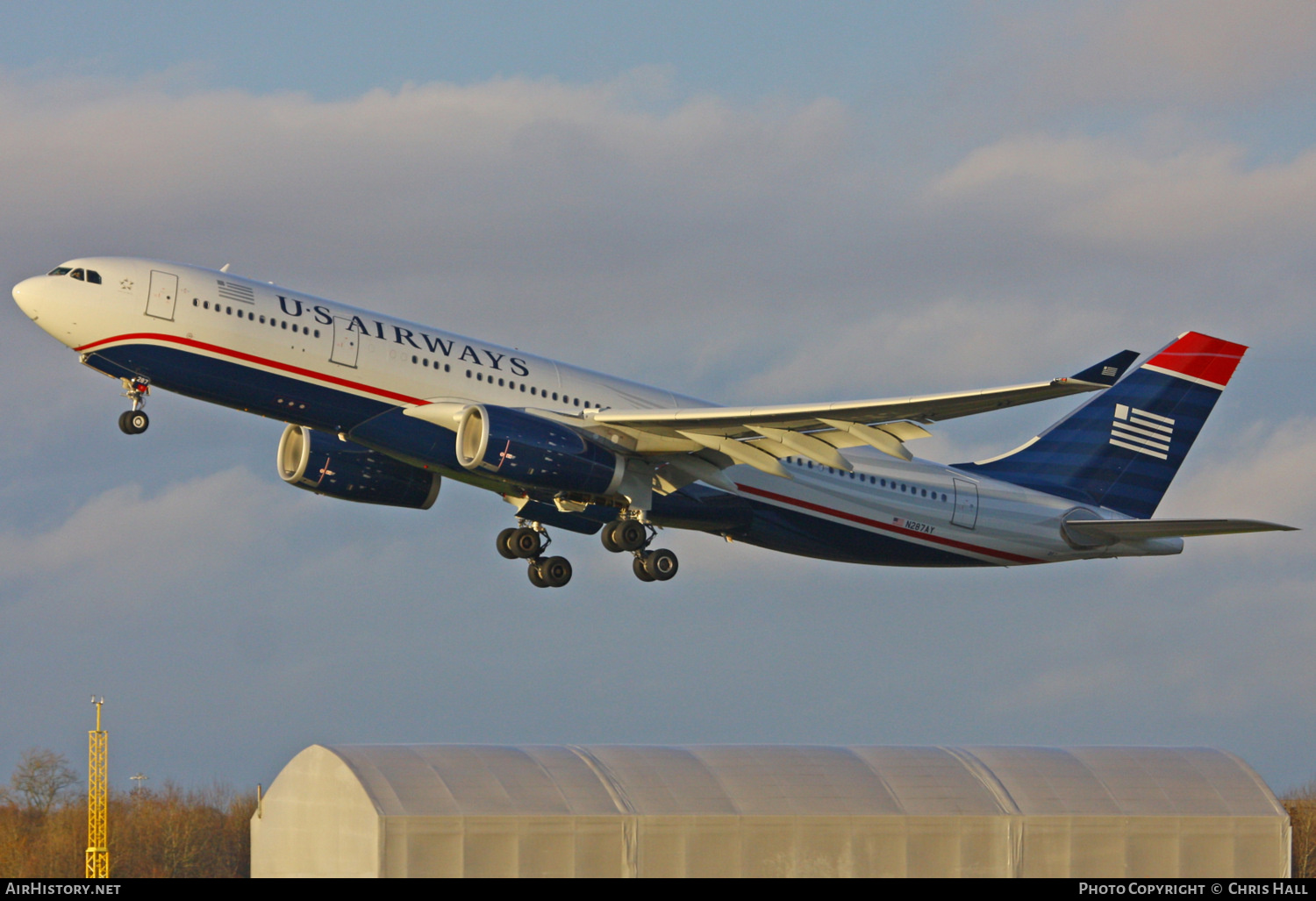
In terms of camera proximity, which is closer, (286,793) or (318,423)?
(318,423)

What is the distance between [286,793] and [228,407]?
10885mm

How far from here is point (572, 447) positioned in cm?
4250

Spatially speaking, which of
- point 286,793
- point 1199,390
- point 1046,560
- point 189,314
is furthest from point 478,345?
point 1199,390

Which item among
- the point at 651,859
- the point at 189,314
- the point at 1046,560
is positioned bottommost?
the point at 651,859

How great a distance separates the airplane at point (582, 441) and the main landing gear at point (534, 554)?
0.05 meters

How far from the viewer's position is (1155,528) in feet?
162

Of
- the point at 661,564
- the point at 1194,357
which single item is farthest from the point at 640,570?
the point at 1194,357

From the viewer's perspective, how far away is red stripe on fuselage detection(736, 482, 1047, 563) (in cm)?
4722

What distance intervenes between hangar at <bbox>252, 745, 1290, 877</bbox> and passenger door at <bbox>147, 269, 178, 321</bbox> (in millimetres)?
11774

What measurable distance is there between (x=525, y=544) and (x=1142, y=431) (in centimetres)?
2048

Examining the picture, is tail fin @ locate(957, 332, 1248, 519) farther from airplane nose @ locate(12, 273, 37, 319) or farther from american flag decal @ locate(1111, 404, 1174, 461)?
airplane nose @ locate(12, 273, 37, 319)

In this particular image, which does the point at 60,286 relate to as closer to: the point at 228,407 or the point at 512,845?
the point at 228,407

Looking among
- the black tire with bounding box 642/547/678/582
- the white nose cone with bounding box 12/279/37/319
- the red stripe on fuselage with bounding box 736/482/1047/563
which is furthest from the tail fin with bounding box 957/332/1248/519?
the white nose cone with bounding box 12/279/37/319

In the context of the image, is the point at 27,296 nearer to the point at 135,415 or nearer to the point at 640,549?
the point at 135,415
